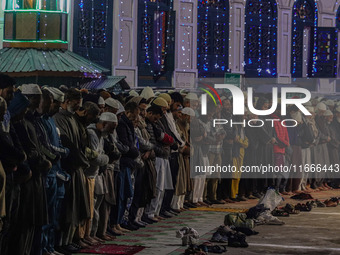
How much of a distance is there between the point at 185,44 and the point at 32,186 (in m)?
24.0

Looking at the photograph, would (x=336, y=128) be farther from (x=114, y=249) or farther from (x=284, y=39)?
(x=284, y=39)

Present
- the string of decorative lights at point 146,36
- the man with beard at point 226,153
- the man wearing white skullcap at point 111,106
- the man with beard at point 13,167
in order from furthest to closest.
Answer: the string of decorative lights at point 146,36 → the man with beard at point 226,153 → the man wearing white skullcap at point 111,106 → the man with beard at point 13,167

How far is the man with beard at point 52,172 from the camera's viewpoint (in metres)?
10.9

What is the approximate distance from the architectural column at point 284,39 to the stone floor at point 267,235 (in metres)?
22.2

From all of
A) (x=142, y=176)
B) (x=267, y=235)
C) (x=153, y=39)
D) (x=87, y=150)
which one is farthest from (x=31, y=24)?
(x=87, y=150)

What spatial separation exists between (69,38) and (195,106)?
37.9 ft

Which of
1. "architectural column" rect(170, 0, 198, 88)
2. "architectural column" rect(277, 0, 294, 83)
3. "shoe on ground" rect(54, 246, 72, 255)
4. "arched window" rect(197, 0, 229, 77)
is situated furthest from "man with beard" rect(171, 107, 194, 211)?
"architectural column" rect(277, 0, 294, 83)

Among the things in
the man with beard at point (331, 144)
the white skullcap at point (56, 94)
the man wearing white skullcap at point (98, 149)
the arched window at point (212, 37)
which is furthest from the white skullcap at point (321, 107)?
the arched window at point (212, 37)

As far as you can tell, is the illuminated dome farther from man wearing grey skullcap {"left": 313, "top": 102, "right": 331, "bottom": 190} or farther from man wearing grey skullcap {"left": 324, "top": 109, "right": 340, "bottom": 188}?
man wearing grey skullcap {"left": 324, "top": 109, "right": 340, "bottom": 188}

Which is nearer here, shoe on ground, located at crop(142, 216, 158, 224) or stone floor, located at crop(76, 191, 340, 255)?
stone floor, located at crop(76, 191, 340, 255)

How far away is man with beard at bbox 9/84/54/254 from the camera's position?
10.3 metres

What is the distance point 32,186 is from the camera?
407 inches

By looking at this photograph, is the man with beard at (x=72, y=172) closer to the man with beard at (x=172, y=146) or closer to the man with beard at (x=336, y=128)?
the man with beard at (x=172, y=146)

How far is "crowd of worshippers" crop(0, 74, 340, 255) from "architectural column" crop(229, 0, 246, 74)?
14.6 m
